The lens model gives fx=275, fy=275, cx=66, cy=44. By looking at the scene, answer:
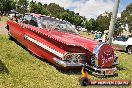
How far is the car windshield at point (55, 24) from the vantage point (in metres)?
9.68

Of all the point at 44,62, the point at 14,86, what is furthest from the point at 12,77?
the point at 44,62

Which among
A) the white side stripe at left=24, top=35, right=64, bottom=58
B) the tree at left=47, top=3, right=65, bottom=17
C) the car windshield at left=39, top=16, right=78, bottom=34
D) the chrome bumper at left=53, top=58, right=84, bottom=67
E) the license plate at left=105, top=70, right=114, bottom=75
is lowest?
the license plate at left=105, top=70, right=114, bottom=75

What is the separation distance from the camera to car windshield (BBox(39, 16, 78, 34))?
31.7 ft

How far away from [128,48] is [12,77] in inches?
604

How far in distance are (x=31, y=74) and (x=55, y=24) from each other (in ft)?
10.2

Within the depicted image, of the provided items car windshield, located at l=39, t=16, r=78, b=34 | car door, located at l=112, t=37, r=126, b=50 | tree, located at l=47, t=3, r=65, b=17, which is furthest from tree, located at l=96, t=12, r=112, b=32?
car windshield, located at l=39, t=16, r=78, b=34

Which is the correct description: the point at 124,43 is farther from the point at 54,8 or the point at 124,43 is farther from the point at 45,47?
the point at 54,8

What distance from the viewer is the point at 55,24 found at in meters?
9.94

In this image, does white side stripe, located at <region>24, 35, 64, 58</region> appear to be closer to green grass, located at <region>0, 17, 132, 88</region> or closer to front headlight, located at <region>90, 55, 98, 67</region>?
green grass, located at <region>0, 17, 132, 88</region>

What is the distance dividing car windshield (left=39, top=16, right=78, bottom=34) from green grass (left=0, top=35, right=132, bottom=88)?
1221 millimetres

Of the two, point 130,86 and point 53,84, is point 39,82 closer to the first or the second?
point 53,84

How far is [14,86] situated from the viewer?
19.9 feet

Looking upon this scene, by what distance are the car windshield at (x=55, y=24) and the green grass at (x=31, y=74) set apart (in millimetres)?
1221

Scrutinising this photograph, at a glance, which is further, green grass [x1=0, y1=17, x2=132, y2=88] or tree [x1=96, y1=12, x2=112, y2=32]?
tree [x1=96, y1=12, x2=112, y2=32]
